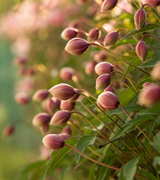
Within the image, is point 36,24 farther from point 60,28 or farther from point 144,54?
point 144,54

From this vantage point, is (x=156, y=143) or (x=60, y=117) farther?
(x=60, y=117)

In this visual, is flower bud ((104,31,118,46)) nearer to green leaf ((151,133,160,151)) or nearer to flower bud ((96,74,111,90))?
flower bud ((96,74,111,90))

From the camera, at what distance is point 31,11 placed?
5.00ft

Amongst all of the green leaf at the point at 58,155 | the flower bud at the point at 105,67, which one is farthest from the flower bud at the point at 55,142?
the flower bud at the point at 105,67

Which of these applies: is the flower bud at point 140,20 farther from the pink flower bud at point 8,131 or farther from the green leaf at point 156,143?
the pink flower bud at point 8,131

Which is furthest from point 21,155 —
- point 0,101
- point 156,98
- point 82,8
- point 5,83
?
point 156,98

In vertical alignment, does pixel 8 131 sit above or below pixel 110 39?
below

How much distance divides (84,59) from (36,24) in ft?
1.67

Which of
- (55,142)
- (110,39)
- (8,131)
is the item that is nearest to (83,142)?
(55,142)

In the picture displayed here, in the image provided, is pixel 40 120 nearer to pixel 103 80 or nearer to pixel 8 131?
pixel 103 80

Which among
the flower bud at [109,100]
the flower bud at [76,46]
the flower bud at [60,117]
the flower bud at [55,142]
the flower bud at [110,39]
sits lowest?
the flower bud at [55,142]

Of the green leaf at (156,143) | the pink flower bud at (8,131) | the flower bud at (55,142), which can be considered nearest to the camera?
the green leaf at (156,143)

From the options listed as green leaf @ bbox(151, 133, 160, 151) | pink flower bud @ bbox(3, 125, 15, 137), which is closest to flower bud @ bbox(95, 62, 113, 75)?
green leaf @ bbox(151, 133, 160, 151)

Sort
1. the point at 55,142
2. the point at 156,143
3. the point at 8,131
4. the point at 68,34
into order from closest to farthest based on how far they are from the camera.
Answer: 1. the point at 156,143
2. the point at 55,142
3. the point at 68,34
4. the point at 8,131
